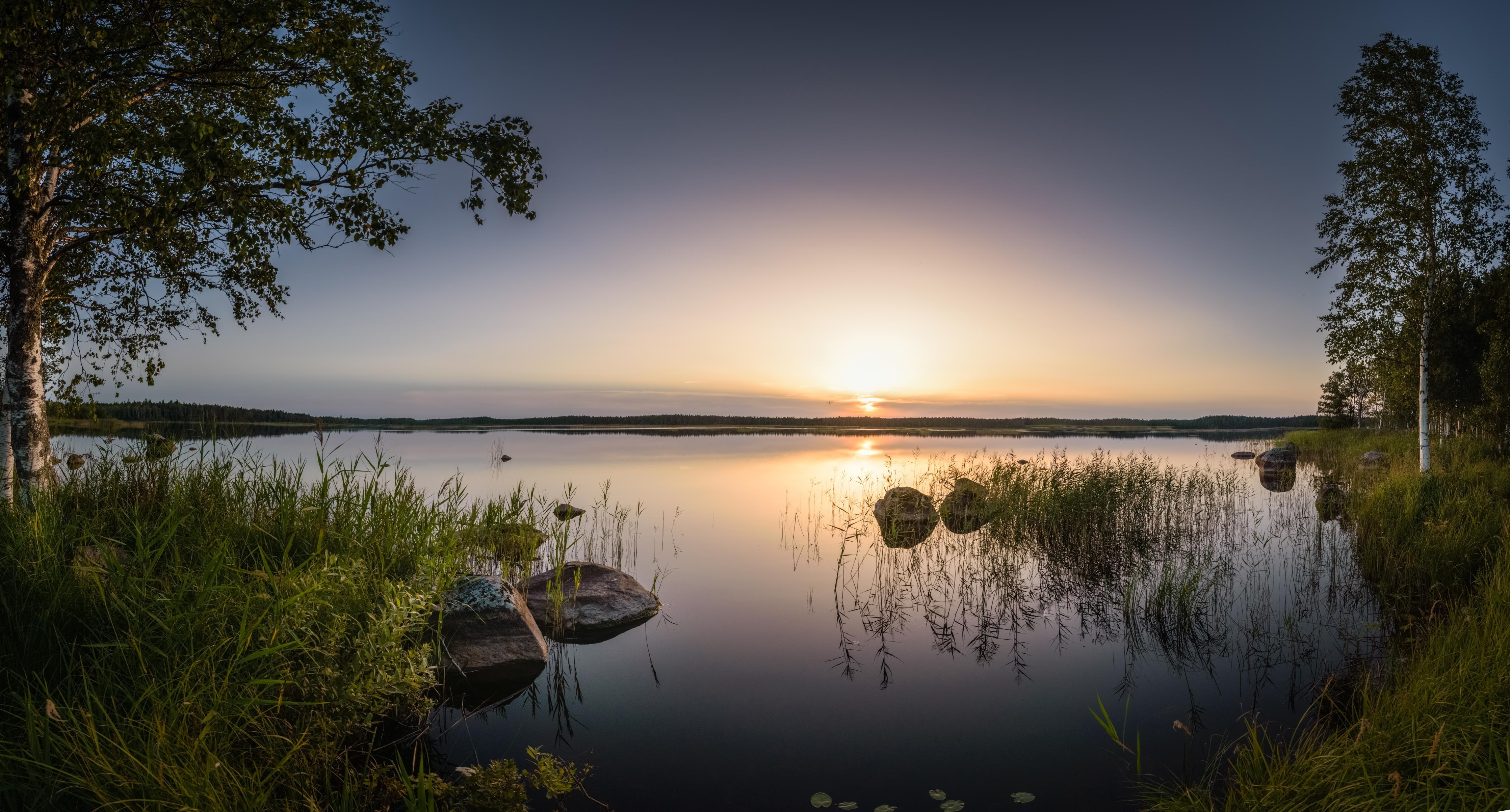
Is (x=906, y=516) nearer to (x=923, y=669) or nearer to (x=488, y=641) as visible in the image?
(x=923, y=669)

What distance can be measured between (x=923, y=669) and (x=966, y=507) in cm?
950

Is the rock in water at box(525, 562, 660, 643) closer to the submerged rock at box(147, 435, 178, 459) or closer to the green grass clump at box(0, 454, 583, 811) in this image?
the green grass clump at box(0, 454, 583, 811)

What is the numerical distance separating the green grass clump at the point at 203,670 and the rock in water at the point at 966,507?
12.1m

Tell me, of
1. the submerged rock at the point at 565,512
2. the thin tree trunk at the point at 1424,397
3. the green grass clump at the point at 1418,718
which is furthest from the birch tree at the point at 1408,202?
the submerged rock at the point at 565,512

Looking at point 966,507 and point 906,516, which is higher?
point 966,507

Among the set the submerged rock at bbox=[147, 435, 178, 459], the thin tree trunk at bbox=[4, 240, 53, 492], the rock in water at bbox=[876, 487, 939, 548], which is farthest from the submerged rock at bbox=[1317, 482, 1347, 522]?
the thin tree trunk at bbox=[4, 240, 53, 492]

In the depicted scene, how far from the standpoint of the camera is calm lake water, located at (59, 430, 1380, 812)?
5.15 metres

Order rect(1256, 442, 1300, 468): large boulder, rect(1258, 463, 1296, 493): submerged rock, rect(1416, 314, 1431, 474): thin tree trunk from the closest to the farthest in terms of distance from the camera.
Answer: rect(1416, 314, 1431, 474): thin tree trunk → rect(1258, 463, 1296, 493): submerged rock → rect(1256, 442, 1300, 468): large boulder

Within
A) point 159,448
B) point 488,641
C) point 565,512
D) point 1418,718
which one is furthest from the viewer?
point 565,512

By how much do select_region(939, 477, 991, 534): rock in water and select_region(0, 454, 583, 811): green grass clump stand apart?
12090mm

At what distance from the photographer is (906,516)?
1529 cm

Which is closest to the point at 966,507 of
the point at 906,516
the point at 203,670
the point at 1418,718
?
the point at 906,516

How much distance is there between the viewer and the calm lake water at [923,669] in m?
5.15

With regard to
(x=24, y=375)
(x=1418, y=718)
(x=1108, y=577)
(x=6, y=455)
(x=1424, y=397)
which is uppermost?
(x=1424, y=397)
